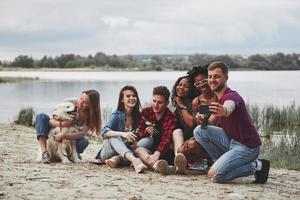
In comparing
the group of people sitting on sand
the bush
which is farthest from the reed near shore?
the group of people sitting on sand

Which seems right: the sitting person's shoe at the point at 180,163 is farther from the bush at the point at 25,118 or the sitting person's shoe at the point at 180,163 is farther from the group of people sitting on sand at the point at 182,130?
the bush at the point at 25,118

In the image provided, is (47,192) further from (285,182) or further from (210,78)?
(285,182)

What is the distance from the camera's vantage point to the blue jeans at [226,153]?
6395 mm

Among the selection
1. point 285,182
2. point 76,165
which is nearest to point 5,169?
point 76,165

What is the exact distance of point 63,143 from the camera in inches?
288

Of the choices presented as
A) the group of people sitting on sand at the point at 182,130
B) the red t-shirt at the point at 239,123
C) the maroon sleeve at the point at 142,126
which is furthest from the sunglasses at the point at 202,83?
the maroon sleeve at the point at 142,126

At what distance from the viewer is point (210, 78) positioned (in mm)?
6406

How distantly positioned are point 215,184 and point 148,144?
1.10 meters

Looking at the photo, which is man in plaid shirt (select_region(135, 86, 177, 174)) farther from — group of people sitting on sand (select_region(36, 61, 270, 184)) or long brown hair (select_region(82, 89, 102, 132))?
long brown hair (select_region(82, 89, 102, 132))

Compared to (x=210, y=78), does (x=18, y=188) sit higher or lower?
lower

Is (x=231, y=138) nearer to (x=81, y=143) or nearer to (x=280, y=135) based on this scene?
(x=81, y=143)

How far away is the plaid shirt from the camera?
6945 millimetres

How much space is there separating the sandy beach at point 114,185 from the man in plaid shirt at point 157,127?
0.22m

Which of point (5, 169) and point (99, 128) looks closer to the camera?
point (5, 169)
